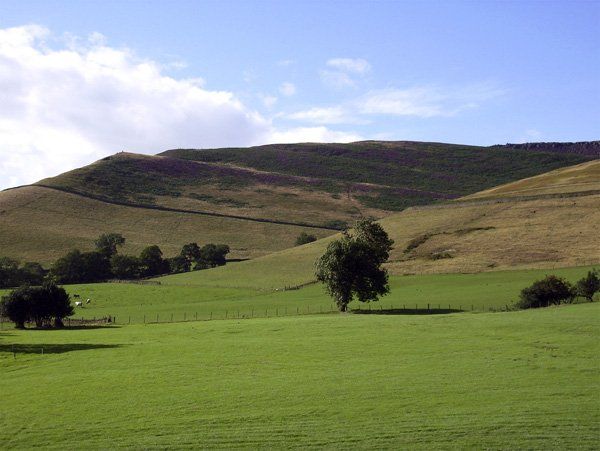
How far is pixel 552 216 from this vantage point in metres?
114

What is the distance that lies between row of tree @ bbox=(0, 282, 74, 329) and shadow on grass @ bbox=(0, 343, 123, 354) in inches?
876

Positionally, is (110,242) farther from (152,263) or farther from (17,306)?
(17,306)

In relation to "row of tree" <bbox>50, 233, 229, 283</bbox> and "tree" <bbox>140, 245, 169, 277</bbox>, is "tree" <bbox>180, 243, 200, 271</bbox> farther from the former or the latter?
"tree" <bbox>140, 245, 169, 277</bbox>

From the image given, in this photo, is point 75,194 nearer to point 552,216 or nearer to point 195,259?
point 195,259

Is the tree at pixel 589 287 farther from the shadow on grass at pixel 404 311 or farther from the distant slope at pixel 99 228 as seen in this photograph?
the distant slope at pixel 99 228

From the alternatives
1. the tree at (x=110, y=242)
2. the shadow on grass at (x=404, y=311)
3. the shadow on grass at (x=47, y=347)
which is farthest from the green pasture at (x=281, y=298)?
the tree at (x=110, y=242)

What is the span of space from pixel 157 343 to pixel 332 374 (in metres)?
17.4

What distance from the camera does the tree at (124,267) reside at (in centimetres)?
12288

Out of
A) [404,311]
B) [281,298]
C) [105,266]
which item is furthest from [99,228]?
[404,311]

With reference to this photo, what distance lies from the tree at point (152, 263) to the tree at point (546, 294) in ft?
250

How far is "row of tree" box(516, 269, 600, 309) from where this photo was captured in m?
65.9

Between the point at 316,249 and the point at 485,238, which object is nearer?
the point at 485,238

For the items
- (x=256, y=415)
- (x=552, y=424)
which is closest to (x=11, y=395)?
(x=256, y=415)

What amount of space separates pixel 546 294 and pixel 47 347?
4465cm
